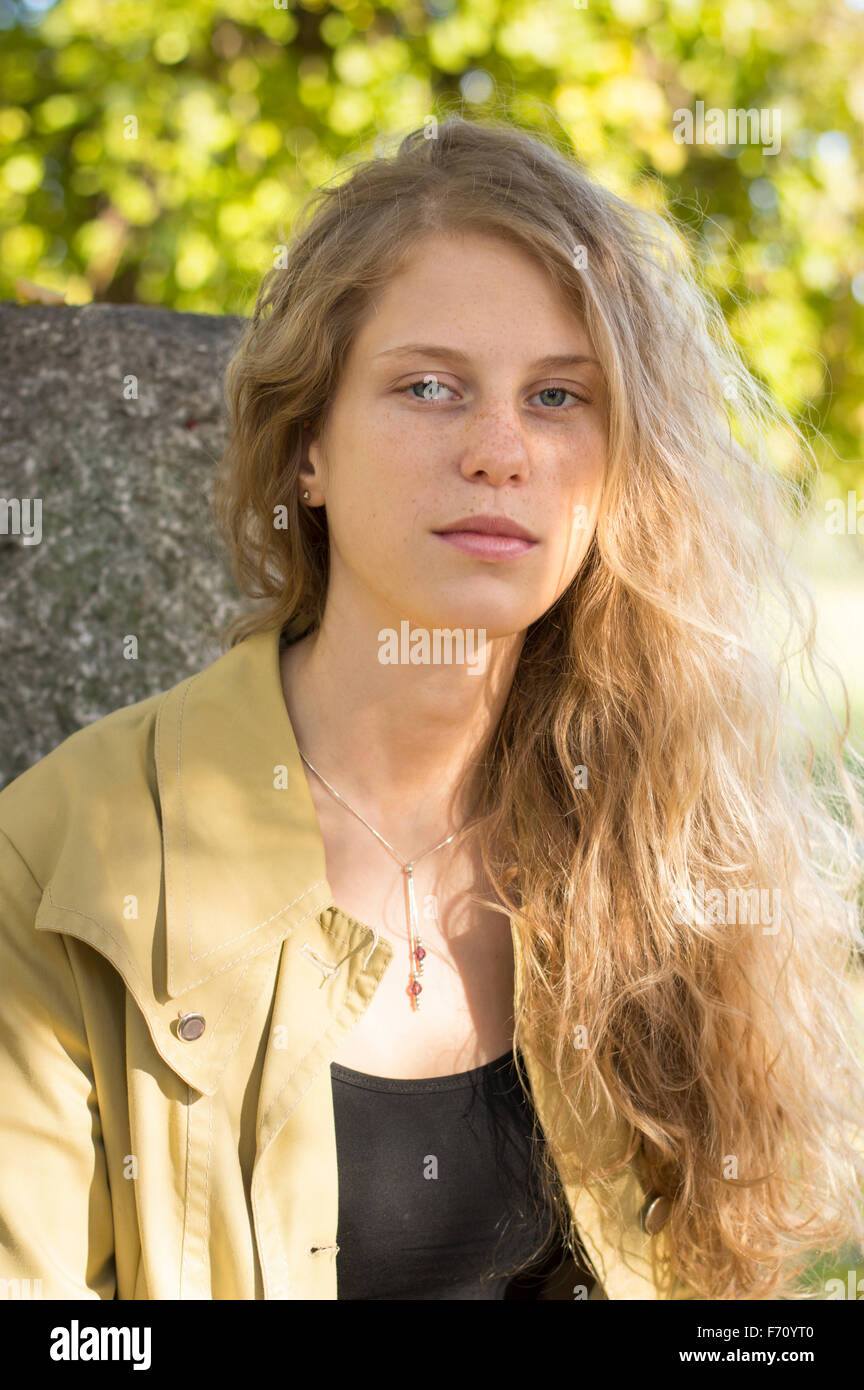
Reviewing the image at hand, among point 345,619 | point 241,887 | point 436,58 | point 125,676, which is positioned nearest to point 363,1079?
point 241,887

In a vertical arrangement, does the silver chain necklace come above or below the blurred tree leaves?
below

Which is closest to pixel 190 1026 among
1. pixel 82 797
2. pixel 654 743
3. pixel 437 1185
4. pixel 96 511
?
pixel 82 797

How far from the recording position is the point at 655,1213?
2.06 m

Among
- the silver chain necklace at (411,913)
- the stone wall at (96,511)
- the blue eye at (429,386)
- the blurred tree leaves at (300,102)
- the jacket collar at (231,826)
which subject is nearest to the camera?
the jacket collar at (231,826)

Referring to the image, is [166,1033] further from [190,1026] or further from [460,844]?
[460,844]

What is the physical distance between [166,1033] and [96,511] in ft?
4.50

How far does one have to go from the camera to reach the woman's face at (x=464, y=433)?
5.99ft

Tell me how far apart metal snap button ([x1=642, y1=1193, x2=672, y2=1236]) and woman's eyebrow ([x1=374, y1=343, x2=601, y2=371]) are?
1.38 metres

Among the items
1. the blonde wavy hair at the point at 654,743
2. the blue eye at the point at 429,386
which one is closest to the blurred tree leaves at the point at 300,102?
the blonde wavy hair at the point at 654,743

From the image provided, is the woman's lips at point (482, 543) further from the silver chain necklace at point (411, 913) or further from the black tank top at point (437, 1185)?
the black tank top at point (437, 1185)

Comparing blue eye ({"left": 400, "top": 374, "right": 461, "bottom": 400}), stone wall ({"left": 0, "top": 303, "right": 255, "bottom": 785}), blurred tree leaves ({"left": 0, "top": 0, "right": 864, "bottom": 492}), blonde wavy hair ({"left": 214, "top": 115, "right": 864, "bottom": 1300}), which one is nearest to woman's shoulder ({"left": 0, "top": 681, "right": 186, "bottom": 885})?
blonde wavy hair ({"left": 214, "top": 115, "right": 864, "bottom": 1300})

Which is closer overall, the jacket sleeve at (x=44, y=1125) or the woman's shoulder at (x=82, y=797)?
the jacket sleeve at (x=44, y=1125)

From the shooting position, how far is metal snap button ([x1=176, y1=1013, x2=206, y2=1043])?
1.68 meters

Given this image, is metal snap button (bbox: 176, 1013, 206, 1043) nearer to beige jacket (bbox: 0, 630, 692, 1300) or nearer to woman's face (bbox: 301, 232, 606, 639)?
beige jacket (bbox: 0, 630, 692, 1300)
